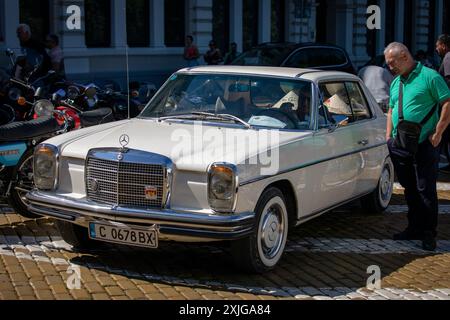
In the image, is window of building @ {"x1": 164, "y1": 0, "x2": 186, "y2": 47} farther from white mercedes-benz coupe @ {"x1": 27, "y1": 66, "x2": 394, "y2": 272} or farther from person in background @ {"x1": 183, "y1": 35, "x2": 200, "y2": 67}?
white mercedes-benz coupe @ {"x1": 27, "y1": 66, "x2": 394, "y2": 272}

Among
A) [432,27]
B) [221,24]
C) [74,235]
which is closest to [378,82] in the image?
[74,235]

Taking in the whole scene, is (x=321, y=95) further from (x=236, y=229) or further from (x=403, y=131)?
(x=236, y=229)

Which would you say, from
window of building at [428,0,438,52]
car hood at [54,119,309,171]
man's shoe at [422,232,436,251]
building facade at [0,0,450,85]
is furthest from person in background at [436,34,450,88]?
window of building at [428,0,438,52]

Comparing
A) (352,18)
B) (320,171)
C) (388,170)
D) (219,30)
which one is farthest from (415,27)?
(320,171)

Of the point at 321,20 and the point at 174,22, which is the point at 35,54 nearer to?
the point at 174,22

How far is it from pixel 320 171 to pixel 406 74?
4.25ft

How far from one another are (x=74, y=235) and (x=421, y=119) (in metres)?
3.40

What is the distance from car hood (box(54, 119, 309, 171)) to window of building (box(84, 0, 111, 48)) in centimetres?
1516

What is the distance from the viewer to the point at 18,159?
738 centimetres

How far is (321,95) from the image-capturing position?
7.16 m

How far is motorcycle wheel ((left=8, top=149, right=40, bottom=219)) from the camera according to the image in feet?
24.2

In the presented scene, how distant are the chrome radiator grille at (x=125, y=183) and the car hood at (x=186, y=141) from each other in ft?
0.52

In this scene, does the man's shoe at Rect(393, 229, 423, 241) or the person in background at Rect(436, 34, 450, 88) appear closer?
the man's shoe at Rect(393, 229, 423, 241)

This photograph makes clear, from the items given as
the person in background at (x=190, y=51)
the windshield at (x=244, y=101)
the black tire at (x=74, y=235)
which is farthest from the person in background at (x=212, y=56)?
the black tire at (x=74, y=235)
